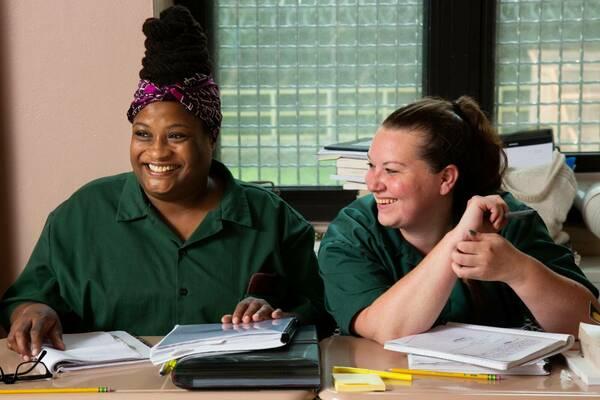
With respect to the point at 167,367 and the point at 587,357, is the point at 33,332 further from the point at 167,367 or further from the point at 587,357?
the point at 587,357

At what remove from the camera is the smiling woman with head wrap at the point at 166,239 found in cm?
228

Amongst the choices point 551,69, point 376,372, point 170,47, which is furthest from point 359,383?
point 551,69

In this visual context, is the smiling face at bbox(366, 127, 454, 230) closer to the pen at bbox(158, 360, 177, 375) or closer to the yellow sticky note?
the yellow sticky note

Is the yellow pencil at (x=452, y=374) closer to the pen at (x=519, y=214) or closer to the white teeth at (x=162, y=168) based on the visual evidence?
the pen at (x=519, y=214)

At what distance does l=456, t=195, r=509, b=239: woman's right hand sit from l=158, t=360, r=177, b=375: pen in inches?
24.8

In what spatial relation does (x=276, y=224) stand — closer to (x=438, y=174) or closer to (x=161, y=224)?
(x=161, y=224)

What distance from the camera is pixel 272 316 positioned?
6.81 ft

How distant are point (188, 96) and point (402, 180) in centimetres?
54

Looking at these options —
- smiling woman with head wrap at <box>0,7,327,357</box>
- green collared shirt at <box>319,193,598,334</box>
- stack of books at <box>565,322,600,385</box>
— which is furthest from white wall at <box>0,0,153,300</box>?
stack of books at <box>565,322,600,385</box>

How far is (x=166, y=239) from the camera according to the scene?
232cm

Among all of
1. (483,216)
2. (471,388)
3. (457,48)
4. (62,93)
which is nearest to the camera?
(471,388)

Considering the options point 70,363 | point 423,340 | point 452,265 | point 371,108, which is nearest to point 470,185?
point 452,265

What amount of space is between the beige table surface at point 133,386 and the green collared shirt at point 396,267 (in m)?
0.45

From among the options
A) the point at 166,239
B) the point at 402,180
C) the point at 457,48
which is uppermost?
the point at 457,48
